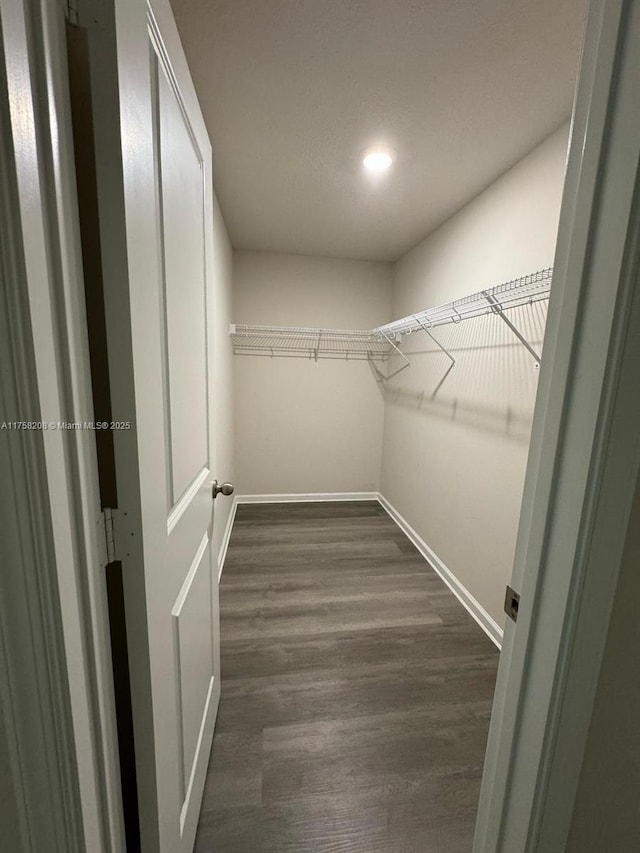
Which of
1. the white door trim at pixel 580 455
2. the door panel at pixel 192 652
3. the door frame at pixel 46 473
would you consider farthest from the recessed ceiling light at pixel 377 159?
the door panel at pixel 192 652

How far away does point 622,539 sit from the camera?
53 centimetres

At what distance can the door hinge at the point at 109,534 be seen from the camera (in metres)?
0.57

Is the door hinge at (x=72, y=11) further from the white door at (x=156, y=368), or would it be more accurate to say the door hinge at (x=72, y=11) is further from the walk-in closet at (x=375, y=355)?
the walk-in closet at (x=375, y=355)

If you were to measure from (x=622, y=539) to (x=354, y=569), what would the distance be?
2.11 m

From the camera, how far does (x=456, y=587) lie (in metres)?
2.21

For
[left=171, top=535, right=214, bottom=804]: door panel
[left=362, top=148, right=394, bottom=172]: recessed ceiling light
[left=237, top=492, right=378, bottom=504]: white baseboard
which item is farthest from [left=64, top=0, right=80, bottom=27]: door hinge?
[left=237, top=492, right=378, bottom=504]: white baseboard

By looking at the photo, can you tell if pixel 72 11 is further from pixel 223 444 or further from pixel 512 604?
pixel 223 444

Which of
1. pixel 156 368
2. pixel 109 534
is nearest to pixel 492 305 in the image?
pixel 156 368

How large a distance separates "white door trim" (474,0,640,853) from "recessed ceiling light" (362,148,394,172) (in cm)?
136

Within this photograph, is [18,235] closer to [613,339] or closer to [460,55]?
[613,339]

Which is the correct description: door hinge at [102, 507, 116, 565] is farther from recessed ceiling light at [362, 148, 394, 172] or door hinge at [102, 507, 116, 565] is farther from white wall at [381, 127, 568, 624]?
recessed ceiling light at [362, 148, 394, 172]

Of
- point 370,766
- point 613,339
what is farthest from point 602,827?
point 613,339

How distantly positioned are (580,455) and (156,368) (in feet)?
2.53

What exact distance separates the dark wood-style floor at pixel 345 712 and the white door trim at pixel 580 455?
0.67m
